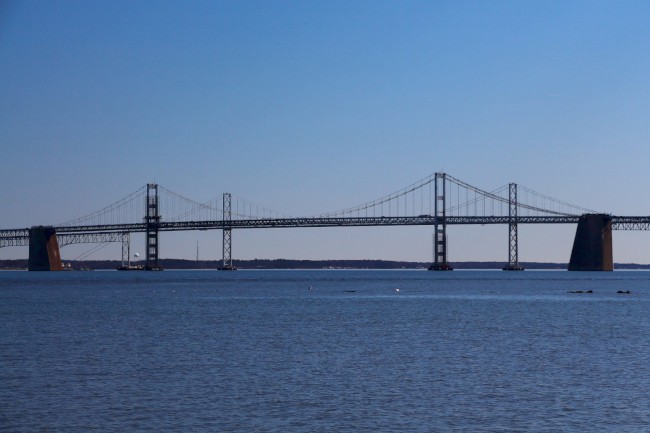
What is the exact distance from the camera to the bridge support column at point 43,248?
124 metres

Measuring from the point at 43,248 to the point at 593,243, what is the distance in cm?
6635

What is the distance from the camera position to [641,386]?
66.8ft

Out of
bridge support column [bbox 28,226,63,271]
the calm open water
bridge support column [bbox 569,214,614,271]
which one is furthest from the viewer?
bridge support column [bbox 28,226,63,271]

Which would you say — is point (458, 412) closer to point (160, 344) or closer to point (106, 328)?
point (160, 344)

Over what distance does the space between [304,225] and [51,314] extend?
2817 inches

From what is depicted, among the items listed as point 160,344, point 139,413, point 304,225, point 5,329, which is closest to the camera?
point 139,413

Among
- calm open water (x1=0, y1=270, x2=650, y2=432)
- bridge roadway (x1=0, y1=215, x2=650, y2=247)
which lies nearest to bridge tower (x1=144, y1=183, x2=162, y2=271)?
bridge roadway (x1=0, y1=215, x2=650, y2=247)

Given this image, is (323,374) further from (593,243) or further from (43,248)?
(43,248)

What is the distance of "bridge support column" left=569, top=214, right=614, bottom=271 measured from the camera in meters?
111

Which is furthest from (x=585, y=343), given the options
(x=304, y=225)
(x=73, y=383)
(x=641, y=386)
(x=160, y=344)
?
(x=304, y=225)

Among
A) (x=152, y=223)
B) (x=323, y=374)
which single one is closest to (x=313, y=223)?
(x=152, y=223)

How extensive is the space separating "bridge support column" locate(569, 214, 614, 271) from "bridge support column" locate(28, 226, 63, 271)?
6247cm

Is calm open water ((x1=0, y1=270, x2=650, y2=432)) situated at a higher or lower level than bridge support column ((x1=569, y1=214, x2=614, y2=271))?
lower

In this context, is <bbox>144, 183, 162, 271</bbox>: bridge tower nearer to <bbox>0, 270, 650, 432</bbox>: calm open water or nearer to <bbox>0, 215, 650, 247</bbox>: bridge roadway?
<bbox>0, 215, 650, 247</bbox>: bridge roadway
